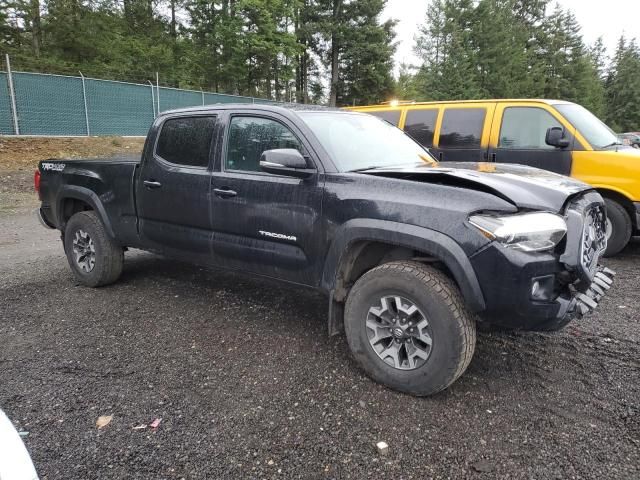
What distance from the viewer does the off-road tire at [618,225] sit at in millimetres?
5711

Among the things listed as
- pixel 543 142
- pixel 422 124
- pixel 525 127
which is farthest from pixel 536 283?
pixel 422 124

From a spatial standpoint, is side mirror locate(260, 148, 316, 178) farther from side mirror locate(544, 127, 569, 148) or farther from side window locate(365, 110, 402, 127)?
side window locate(365, 110, 402, 127)

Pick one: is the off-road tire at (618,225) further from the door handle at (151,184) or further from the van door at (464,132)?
the door handle at (151,184)

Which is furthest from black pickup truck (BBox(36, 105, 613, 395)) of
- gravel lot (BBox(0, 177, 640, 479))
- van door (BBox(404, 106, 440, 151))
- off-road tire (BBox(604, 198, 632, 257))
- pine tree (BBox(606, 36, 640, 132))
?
pine tree (BBox(606, 36, 640, 132))

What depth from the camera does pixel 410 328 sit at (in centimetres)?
280

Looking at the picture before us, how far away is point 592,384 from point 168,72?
32.9 m

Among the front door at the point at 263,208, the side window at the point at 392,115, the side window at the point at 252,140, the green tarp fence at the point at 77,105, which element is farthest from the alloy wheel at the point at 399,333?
the green tarp fence at the point at 77,105

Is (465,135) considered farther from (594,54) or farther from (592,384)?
(594,54)

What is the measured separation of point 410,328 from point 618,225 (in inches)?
174

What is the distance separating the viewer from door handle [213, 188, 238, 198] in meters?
3.62

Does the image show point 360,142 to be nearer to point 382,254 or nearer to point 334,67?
point 382,254

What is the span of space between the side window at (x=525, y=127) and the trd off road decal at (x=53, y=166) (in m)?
5.63

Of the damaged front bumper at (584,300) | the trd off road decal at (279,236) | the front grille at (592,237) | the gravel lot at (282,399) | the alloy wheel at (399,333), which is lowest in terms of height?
the gravel lot at (282,399)

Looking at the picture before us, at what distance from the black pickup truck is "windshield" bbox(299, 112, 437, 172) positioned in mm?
15
